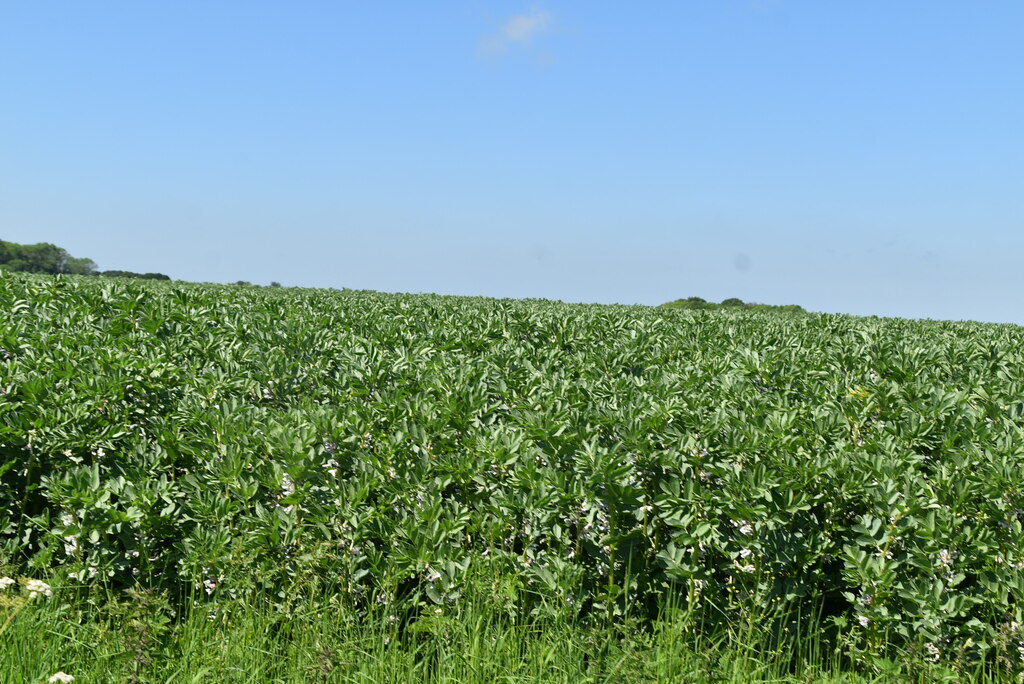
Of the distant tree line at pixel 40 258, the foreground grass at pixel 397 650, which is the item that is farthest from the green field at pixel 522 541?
the distant tree line at pixel 40 258

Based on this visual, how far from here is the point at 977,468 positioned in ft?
17.2

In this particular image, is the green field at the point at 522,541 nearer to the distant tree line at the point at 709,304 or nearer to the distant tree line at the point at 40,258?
the distant tree line at the point at 709,304

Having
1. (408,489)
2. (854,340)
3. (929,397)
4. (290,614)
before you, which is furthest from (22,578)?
(854,340)

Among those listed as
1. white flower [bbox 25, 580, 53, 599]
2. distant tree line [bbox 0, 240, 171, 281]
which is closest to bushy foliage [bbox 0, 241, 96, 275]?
distant tree line [bbox 0, 240, 171, 281]

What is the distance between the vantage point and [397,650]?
4.70 meters

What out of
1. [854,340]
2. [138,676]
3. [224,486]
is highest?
[854,340]

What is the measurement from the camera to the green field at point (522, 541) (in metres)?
4.61

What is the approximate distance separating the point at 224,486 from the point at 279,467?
54 cm

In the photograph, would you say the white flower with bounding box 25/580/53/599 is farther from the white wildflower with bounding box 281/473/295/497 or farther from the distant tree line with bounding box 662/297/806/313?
the distant tree line with bounding box 662/297/806/313

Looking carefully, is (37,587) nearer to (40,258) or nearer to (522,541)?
(522,541)

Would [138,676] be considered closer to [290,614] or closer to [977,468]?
[290,614]

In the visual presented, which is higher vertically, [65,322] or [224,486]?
[65,322]

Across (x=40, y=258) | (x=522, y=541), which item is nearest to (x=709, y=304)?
(x=522, y=541)

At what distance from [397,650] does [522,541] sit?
0.99 m
